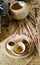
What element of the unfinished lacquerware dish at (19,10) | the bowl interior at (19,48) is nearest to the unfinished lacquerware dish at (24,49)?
the bowl interior at (19,48)

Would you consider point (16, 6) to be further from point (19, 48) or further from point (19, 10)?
point (19, 48)

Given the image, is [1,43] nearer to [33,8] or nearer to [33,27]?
[33,27]

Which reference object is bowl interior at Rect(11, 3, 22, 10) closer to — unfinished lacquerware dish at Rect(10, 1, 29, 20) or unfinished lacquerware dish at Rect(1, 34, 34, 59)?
unfinished lacquerware dish at Rect(10, 1, 29, 20)

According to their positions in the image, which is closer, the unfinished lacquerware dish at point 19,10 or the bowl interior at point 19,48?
the bowl interior at point 19,48

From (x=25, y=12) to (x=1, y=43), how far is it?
257 millimetres

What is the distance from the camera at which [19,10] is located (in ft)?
3.90

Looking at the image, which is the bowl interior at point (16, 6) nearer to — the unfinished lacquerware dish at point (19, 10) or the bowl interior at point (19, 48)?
the unfinished lacquerware dish at point (19, 10)

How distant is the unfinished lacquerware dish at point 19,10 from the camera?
119cm

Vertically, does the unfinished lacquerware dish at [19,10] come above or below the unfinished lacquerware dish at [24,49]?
above

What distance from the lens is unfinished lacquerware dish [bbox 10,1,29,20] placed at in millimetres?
1187

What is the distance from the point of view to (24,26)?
121 centimetres

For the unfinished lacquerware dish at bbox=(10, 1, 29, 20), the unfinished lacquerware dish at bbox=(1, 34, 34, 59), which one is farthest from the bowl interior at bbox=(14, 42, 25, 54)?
the unfinished lacquerware dish at bbox=(10, 1, 29, 20)

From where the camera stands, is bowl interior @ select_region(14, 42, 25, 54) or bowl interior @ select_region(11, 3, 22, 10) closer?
bowl interior @ select_region(14, 42, 25, 54)

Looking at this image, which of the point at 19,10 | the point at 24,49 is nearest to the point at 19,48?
the point at 24,49
